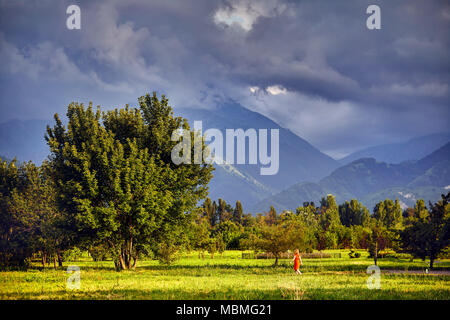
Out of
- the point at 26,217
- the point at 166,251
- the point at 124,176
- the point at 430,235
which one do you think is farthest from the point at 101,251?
the point at 430,235

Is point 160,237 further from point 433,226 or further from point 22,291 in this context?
point 433,226

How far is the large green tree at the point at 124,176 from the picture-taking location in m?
29.8

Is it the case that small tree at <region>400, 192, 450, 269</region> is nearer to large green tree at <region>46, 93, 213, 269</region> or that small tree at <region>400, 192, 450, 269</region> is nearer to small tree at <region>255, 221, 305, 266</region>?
small tree at <region>255, 221, 305, 266</region>

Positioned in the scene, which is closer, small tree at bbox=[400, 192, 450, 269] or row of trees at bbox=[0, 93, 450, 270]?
row of trees at bbox=[0, 93, 450, 270]

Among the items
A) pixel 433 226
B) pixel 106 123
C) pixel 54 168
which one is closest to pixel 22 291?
pixel 54 168

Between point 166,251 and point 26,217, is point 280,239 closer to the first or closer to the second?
point 166,251

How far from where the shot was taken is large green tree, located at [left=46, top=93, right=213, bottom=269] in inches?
1174

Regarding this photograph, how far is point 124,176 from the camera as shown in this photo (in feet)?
100

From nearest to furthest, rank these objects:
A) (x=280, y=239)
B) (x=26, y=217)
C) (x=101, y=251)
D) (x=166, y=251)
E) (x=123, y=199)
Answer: (x=123, y=199) < (x=101, y=251) < (x=166, y=251) < (x=280, y=239) < (x=26, y=217)

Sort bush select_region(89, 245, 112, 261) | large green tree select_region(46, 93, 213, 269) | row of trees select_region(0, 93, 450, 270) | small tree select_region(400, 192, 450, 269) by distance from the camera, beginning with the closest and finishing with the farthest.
Answer: large green tree select_region(46, 93, 213, 269) < row of trees select_region(0, 93, 450, 270) < bush select_region(89, 245, 112, 261) < small tree select_region(400, 192, 450, 269)

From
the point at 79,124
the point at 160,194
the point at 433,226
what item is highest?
the point at 79,124

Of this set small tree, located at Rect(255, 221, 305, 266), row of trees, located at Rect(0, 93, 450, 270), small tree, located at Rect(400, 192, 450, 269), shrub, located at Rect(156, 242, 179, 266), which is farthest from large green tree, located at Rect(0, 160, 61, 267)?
small tree, located at Rect(400, 192, 450, 269)
